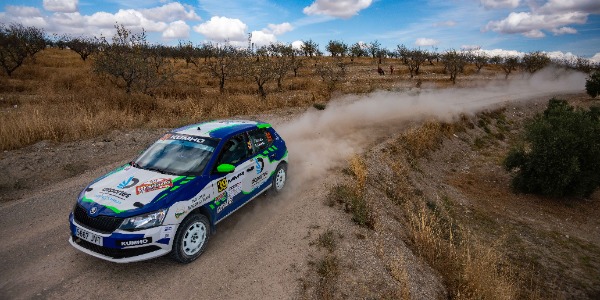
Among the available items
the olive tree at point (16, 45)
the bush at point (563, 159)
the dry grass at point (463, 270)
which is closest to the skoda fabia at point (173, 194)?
the dry grass at point (463, 270)

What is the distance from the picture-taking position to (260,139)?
299 inches

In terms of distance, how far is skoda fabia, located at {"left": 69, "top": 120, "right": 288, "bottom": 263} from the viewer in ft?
16.5

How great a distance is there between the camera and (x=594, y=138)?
43.6 feet

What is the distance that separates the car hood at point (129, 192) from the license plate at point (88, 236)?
1.01 ft

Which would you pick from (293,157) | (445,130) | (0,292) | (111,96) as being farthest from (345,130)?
(0,292)

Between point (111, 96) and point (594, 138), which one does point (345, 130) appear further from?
point (111, 96)

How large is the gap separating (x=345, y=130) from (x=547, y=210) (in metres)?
8.28

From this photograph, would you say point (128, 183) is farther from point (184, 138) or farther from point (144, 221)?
point (184, 138)

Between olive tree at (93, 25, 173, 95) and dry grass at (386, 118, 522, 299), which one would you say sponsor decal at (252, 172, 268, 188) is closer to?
dry grass at (386, 118, 522, 299)

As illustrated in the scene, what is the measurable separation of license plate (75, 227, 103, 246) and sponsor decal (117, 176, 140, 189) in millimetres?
802

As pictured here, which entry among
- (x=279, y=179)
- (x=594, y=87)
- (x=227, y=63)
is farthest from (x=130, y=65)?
(x=594, y=87)

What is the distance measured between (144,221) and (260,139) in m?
3.19

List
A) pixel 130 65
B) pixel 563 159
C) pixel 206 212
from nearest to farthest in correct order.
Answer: pixel 206 212 < pixel 563 159 < pixel 130 65

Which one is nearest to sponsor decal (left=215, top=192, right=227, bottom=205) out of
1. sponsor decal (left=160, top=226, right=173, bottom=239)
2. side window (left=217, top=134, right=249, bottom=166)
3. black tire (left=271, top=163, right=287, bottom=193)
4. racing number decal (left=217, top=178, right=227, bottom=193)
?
racing number decal (left=217, top=178, right=227, bottom=193)
